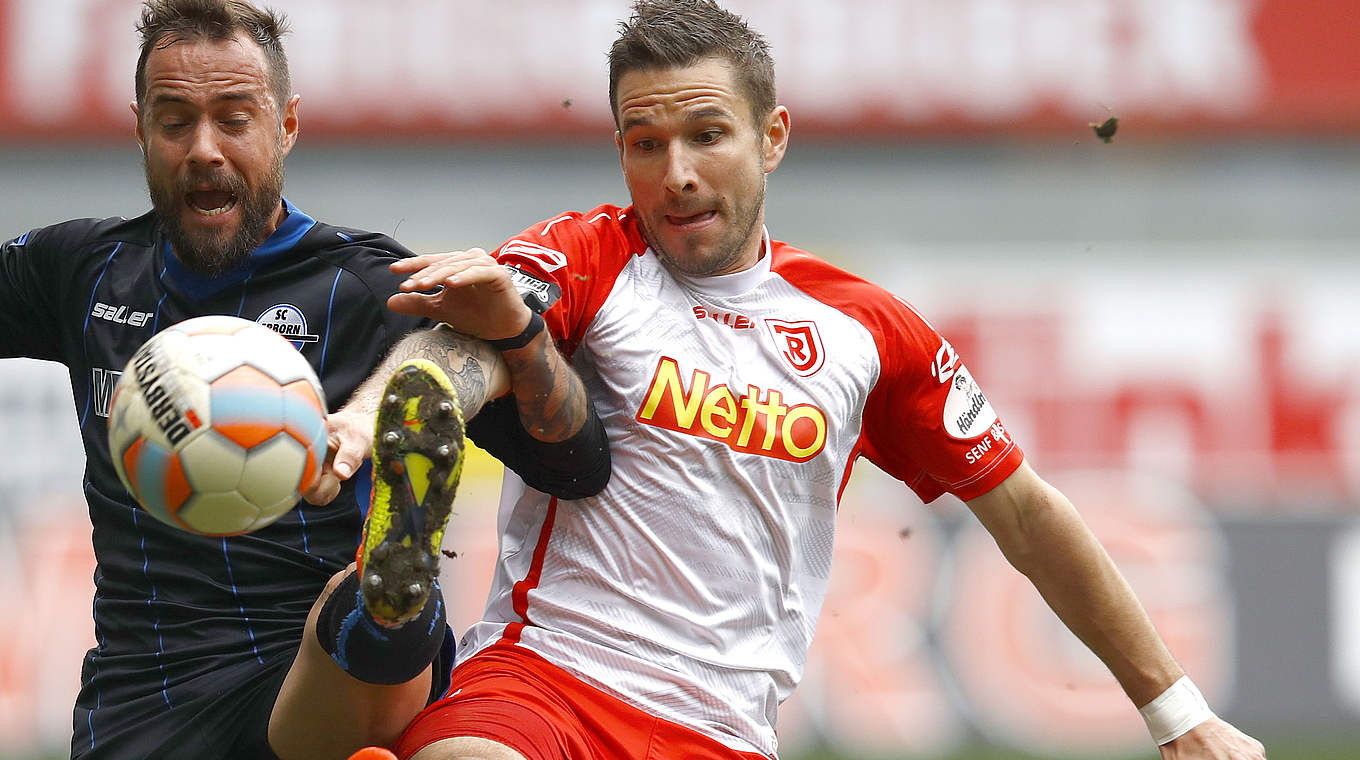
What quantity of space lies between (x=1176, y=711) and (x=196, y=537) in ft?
8.85

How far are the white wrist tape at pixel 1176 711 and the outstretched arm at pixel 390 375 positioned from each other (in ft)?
6.95

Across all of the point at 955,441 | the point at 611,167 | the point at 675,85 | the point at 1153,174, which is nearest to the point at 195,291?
the point at 675,85

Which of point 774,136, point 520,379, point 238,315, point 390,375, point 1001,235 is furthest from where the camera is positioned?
point 1001,235

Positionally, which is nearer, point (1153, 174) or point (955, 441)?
point (955, 441)

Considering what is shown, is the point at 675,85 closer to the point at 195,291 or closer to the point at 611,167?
the point at 195,291

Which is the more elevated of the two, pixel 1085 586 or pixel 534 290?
pixel 534 290

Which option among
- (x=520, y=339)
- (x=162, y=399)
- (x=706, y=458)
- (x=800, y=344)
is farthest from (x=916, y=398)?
(x=162, y=399)

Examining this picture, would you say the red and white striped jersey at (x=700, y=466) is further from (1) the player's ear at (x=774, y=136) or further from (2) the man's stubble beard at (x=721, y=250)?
(1) the player's ear at (x=774, y=136)

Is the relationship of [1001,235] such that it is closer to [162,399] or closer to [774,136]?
[774,136]

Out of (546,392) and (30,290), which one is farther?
(30,290)

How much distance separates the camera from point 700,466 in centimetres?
419

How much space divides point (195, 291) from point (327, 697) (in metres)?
1.15

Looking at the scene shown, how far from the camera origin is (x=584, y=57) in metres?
12.9

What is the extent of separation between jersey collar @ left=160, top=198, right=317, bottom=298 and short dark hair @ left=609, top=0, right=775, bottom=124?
0.92 meters
